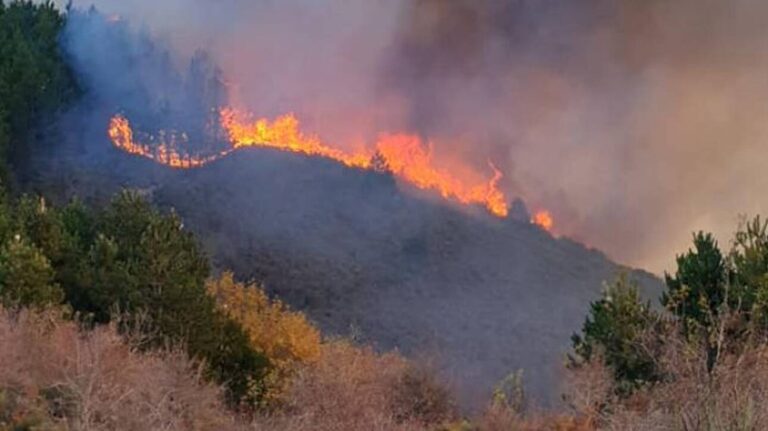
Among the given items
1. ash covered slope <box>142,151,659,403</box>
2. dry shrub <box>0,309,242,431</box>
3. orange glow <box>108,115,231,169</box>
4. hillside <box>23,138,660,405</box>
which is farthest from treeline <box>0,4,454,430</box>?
orange glow <box>108,115,231,169</box>

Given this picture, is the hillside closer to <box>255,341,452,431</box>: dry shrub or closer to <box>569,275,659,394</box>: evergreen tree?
<box>569,275,659,394</box>: evergreen tree

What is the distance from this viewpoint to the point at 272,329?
118 ft

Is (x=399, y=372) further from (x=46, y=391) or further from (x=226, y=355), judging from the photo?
(x=46, y=391)

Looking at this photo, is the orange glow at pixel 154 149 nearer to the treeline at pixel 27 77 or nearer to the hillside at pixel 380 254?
the hillside at pixel 380 254

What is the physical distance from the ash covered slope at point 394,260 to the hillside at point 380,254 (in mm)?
140

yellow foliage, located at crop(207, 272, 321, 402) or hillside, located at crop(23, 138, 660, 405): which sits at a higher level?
hillside, located at crop(23, 138, 660, 405)

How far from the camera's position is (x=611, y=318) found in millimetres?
26531

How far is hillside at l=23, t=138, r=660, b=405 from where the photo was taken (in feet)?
192

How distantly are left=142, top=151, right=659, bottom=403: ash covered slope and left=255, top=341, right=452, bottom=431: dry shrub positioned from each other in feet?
72.2

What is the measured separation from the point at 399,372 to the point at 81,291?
9552 mm

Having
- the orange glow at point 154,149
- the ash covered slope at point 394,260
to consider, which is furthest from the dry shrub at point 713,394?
the orange glow at point 154,149

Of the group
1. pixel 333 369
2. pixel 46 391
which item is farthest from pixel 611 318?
pixel 46 391

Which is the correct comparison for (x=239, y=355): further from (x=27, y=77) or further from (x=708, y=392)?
(x=27, y=77)

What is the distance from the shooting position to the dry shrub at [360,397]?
61.1 feet
